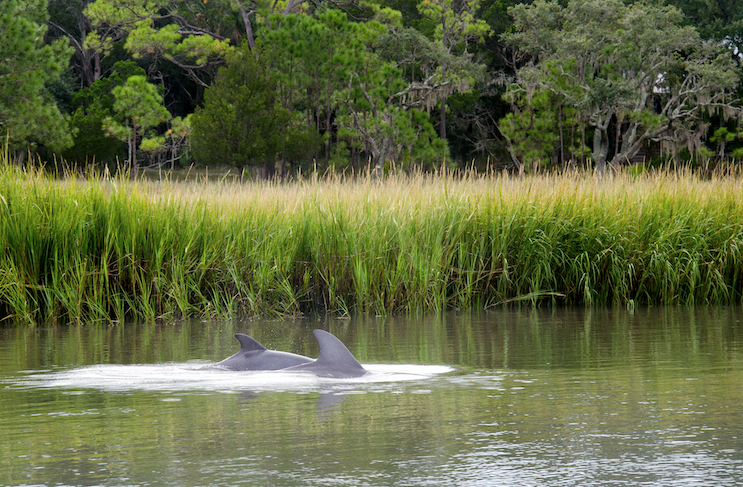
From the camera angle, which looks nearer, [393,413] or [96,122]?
[393,413]

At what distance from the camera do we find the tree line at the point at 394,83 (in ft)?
103

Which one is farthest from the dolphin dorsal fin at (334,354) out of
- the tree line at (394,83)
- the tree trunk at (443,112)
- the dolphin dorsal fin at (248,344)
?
the tree trunk at (443,112)

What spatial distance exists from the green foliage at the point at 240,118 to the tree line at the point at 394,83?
2.6 inches

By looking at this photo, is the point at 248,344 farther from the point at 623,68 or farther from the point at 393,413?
the point at 623,68

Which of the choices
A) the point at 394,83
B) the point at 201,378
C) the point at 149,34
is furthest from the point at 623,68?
the point at 201,378

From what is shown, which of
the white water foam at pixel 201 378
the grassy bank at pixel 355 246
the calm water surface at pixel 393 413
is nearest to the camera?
the calm water surface at pixel 393 413

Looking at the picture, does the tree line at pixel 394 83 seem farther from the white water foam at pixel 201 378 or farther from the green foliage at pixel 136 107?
the white water foam at pixel 201 378

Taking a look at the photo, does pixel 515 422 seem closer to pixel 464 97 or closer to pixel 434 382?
pixel 434 382

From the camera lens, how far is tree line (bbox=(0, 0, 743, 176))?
31.4 m

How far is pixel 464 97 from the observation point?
4156 centimetres

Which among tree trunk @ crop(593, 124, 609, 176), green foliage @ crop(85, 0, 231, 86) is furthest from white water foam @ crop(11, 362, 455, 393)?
tree trunk @ crop(593, 124, 609, 176)

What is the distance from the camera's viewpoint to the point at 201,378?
5043mm

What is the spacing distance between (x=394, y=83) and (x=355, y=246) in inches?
1023

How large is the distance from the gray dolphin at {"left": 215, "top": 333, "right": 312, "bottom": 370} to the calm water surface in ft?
0.35
